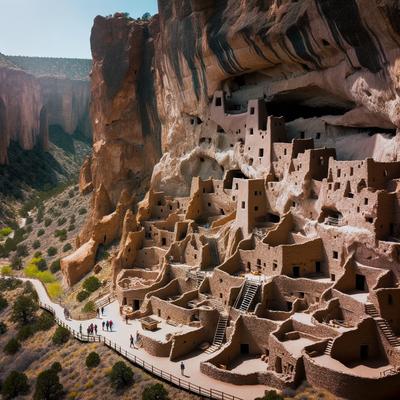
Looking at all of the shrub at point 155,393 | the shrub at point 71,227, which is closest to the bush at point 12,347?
the shrub at point 155,393

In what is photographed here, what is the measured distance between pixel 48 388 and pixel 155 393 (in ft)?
27.6

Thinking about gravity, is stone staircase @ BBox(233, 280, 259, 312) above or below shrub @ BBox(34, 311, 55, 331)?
above

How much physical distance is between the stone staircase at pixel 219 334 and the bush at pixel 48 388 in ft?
32.3

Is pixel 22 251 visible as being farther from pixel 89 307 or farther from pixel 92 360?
pixel 92 360

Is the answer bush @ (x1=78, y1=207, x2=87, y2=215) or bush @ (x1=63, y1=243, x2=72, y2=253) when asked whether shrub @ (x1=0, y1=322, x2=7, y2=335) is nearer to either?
bush @ (x1=63, y1=243, x2=72, y2=253)

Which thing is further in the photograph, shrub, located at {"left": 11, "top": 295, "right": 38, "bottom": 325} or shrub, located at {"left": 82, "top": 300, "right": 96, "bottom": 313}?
shrub, located at {"left": 11, "top": 295, "right": 38, "bottom": 325}

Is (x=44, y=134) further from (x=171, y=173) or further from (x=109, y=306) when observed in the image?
(x=109, y=306)

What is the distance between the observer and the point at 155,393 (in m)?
31.1

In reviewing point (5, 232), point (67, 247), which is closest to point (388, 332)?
point (67, 247)

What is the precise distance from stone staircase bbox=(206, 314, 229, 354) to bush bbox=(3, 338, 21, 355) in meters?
18.7

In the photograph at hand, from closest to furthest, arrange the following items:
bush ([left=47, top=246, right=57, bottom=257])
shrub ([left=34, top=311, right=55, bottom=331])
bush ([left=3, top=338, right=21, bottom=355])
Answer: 1. bush ([left=3, top=338, right=21, bottom=355])
2. shrub ([left=34, top=311, right=55, bottom=331])
3. bush ([left=47, top=246, right=57, bottom=257])

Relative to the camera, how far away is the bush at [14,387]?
1475 inches

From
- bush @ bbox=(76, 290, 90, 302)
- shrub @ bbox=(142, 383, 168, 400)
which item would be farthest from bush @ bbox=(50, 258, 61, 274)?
shrub @ bbox=(142, 383, 168, 400)

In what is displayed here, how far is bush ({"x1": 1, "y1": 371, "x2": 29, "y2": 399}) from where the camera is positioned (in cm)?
3747
